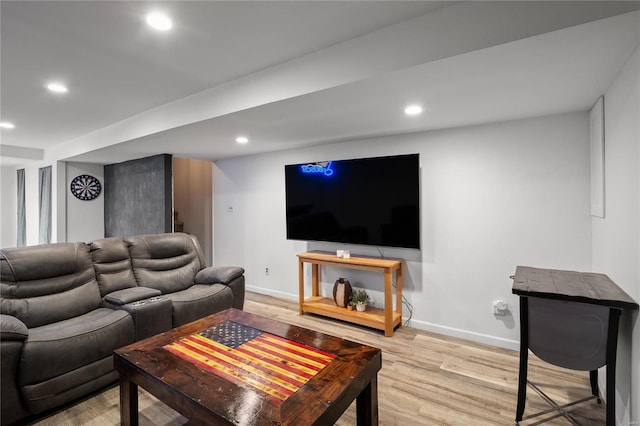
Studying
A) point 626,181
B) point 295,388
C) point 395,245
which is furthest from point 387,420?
point 626,181

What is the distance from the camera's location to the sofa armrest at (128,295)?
8.16ft

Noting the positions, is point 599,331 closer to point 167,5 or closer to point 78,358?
point 167,5

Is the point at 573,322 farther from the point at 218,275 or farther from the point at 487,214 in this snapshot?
the point at 218,275

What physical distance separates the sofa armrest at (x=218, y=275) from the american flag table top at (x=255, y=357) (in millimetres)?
1257

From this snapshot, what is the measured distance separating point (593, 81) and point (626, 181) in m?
0.70

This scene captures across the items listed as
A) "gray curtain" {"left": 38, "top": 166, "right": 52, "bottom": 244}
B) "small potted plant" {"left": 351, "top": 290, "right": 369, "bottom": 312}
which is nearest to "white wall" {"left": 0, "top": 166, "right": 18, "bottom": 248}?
"gray curtain" {"left": 38, "top": 166, "right": 52, "bottom": 244}

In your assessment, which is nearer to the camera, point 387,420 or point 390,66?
point 390,66

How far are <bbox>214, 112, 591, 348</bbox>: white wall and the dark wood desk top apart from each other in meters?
0.70

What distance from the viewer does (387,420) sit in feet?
6.20

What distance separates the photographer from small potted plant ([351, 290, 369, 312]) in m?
3.40

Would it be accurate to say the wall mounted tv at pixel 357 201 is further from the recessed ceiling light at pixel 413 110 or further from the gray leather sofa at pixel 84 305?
A: the gray leather sofa at pixel 84 305

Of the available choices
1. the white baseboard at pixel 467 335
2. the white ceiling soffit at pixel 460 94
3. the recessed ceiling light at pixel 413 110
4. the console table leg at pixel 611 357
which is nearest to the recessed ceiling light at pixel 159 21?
the white ceiling soffit at pixel 460 94

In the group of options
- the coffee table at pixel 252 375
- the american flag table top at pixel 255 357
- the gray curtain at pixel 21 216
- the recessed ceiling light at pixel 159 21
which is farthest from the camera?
the gray curtain at pixel 21 216

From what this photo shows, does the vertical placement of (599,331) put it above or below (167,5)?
below
